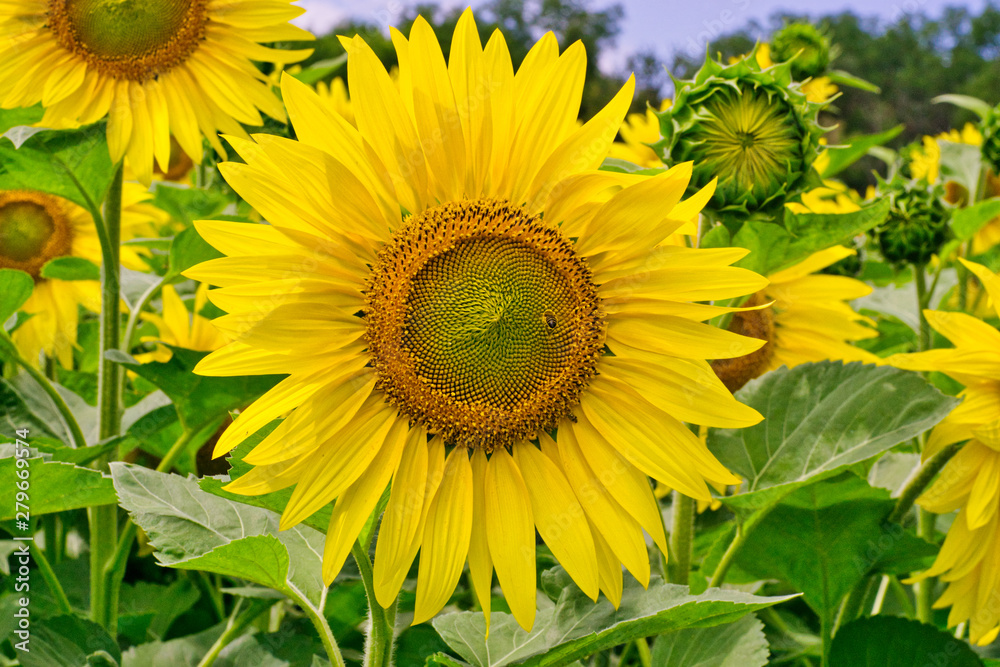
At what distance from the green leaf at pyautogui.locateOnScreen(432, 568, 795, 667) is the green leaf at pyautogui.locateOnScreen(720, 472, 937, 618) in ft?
1.21

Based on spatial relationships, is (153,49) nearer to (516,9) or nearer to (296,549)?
(296,549)

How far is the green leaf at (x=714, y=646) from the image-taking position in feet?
4.44

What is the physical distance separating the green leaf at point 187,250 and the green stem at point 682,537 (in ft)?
3.39

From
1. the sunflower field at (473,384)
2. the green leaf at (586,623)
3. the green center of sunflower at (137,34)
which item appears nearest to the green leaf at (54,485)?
the sunflower field at (473,384)

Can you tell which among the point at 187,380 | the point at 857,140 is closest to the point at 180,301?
the point at 187,380

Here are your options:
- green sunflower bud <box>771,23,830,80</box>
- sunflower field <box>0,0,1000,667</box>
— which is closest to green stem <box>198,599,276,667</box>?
sunflower field <box>0,0,1000,667</box>

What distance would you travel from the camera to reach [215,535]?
4.41 ft

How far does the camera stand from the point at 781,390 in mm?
1606

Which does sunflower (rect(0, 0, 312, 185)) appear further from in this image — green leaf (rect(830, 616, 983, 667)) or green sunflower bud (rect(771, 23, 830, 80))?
green sunflower bud (rect(771, 23, 830, 80))

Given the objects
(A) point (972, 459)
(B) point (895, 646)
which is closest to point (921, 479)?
(A) point (972, 459)

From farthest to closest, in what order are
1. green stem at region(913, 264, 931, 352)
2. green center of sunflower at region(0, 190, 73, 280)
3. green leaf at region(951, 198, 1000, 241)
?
green center of sunflower at region(0, 190, 73, 280), green leaf at region(951, 198, 1000, 241), green stem at region(913, 264, 931, 352)

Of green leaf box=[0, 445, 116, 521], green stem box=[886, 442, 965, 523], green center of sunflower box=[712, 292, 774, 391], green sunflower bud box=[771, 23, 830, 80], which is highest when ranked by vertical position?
green sunflower bud box=[771, 23, 830, 80]

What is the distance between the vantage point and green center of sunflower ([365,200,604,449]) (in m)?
1.28

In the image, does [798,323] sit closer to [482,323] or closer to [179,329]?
[482,323]
